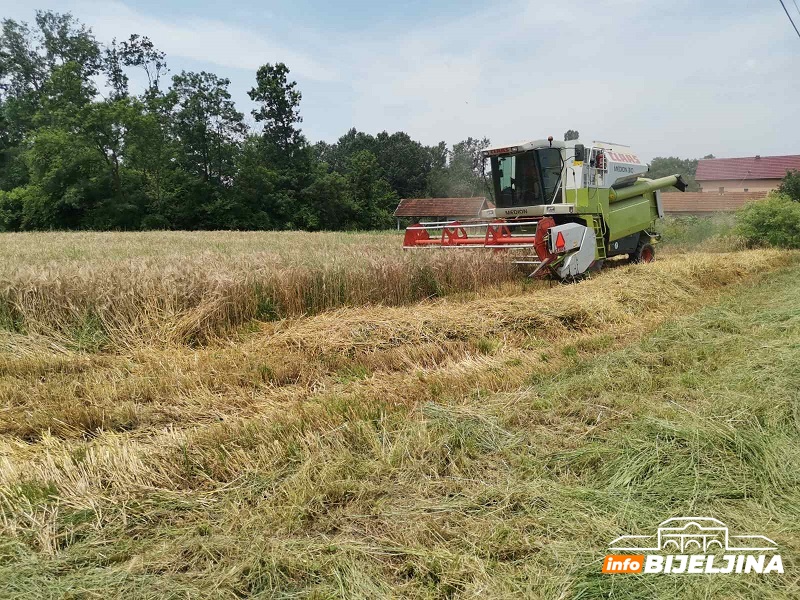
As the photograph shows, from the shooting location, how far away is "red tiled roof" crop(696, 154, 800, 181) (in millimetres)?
52656

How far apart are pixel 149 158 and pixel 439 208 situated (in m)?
24.5

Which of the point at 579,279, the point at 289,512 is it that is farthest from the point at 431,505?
the point at 579,279

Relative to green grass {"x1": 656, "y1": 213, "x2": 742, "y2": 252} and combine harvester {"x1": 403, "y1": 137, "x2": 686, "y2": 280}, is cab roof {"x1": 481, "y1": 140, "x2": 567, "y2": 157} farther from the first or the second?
green grass {"x1": 656, "y1": 213, "x2": 742, "y2": 252}

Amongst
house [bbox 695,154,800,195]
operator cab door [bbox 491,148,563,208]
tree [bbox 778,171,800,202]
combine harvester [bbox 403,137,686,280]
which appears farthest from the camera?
house [bbox 695,154,800,195]

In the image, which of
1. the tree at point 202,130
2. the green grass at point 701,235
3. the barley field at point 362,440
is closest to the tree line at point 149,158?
the tree at point 202,130

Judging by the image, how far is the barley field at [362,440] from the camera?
2.21 metres

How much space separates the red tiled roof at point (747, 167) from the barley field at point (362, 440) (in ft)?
191

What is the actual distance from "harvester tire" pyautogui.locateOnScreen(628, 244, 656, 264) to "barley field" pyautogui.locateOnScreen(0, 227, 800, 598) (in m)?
6.26

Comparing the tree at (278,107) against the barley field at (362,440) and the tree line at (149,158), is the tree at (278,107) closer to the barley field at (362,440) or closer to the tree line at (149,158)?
the tree line at (149,158)

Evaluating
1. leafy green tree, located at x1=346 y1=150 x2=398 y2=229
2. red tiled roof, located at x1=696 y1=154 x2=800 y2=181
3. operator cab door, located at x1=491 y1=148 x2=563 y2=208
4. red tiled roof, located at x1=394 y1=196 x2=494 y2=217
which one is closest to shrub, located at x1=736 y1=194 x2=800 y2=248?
operator cab door, located at x1=491 y1=148 x2=563 y2=208

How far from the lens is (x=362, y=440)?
337 centimetres

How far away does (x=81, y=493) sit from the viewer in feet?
9.12

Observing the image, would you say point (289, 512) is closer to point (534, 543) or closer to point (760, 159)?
point (534, 543)

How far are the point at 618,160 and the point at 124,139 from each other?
1498 inches
